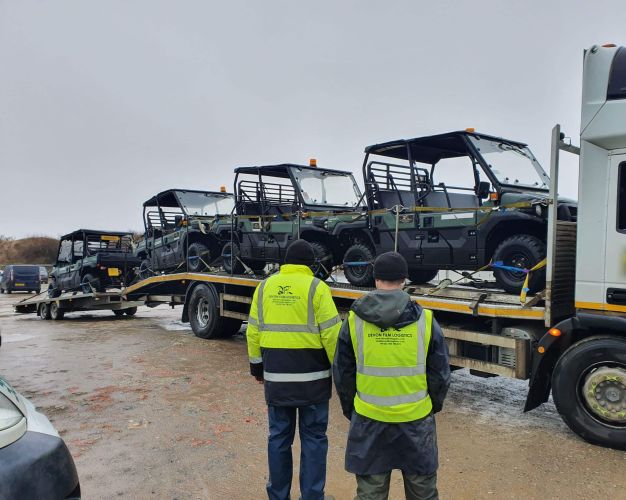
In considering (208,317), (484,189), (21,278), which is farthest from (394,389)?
(21,278)

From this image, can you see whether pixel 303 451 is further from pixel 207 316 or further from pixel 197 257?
pixel 197 257

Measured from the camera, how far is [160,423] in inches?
193

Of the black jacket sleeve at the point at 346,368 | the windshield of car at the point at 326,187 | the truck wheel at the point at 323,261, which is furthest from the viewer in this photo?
the windshield of car at the point at 326,187

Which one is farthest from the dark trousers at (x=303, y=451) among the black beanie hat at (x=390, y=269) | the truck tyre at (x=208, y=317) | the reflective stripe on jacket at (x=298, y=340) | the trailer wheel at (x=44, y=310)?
the trailer wheel at (x=44, y=310)

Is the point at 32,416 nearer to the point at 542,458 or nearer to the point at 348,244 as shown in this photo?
the point at 542,458

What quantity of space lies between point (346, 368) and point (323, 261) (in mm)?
5012

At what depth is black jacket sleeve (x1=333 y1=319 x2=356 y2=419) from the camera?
2693 mm

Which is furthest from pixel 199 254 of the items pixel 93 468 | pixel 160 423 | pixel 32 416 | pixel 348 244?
pixel 32 416

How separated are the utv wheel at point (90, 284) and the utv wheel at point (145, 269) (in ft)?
3.88

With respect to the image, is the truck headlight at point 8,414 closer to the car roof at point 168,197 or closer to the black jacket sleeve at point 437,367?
the black jacket sleeve at point 437,367

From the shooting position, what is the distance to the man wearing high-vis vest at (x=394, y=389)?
8.33 ft

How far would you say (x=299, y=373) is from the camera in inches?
126

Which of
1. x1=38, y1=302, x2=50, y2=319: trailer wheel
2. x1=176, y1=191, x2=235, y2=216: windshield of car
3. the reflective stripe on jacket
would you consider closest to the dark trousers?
the reflective stripe on jacket

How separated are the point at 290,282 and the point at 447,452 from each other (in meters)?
2.15
